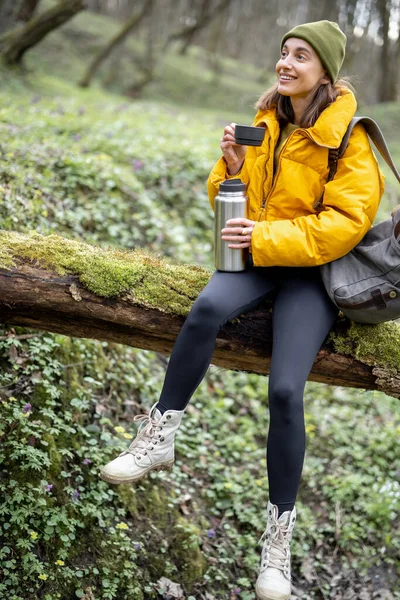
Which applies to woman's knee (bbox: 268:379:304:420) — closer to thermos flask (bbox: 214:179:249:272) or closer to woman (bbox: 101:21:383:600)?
woman (bbox: 101:21:383:600)

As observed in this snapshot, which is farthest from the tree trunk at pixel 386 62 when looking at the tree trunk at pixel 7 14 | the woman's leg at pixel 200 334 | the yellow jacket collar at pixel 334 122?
the woman's leg at pixel 200 334

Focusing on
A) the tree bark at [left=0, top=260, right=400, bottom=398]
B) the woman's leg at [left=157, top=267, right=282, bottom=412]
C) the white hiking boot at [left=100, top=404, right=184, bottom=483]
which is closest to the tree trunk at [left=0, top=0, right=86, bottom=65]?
the tree bark at [left=0, top=260, right=400, bottom=398]

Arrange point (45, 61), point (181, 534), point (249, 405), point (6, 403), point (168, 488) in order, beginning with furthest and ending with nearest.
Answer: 1. point (45, 61)
2. point (249, 405)
3. point (168, 488)
4. point (181, 534)
5. point (6, 403)

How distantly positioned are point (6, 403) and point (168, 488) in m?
1.37

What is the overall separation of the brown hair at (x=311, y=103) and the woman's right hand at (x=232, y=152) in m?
0.25

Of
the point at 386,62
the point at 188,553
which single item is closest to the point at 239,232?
the point at 188,553

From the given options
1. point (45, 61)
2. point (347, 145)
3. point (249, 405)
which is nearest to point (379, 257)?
point (347, 145)

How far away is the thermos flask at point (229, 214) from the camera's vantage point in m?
3.11

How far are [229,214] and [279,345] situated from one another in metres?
0.71

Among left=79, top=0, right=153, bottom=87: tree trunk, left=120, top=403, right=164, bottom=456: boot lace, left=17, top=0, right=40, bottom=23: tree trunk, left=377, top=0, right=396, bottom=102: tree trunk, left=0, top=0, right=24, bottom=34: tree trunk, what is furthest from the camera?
left=377, top=0, right=396, bottom=102: tree trunk

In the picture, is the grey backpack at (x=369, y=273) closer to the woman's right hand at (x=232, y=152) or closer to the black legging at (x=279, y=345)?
the black legging at (x=279, y=345)

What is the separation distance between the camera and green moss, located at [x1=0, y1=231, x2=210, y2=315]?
321cm

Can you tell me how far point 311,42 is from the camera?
308 cm

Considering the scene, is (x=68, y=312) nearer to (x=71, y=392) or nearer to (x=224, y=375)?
(x=71, y=392)
